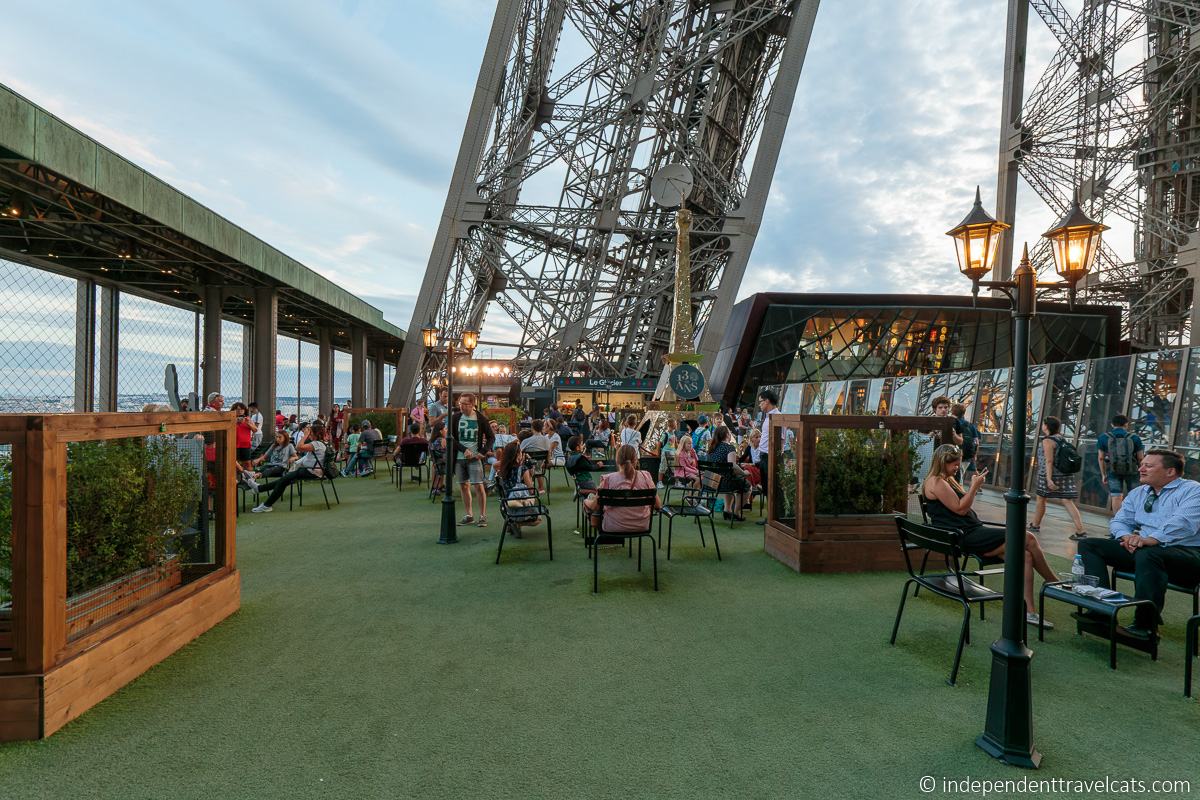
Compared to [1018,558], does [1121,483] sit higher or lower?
lower

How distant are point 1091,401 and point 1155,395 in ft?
3.48

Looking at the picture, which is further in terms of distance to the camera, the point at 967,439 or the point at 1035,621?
the point at 967,439

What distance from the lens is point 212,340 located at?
60.6ft

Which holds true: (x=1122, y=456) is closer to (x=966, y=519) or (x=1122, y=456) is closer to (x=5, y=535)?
(x=966, y=519)

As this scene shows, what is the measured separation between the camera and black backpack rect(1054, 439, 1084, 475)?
7.18m

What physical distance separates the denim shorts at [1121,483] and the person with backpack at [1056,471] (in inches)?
31.2

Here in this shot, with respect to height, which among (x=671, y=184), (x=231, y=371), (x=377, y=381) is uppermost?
(x=671, y=184)

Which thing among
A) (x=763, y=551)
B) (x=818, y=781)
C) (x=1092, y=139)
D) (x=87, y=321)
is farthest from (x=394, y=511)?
(x=1092, y=139)

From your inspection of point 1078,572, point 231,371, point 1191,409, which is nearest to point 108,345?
point 231,371

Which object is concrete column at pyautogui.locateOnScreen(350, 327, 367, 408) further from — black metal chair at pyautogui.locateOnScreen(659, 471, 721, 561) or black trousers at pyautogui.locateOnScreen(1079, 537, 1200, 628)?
black trousers at pyautogui.locateOnScreen(1079, 537, 1200, 628)

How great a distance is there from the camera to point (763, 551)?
6.76 meters

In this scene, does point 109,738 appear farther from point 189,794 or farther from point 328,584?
point 328,584

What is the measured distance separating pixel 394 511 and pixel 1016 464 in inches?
340

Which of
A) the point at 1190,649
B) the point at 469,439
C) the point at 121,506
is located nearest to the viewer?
the point at 1190,649
